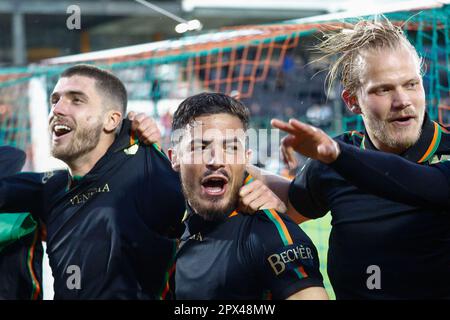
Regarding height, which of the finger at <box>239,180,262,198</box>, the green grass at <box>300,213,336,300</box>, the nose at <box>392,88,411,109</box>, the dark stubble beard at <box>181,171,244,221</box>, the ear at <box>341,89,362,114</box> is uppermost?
the nose at <box>392,88,411,109</box>

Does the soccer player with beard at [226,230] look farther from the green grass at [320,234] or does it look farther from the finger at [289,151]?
the green grass at [320,234]

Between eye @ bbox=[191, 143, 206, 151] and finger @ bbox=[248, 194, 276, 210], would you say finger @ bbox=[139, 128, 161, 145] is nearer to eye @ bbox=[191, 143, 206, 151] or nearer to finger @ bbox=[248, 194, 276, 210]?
eye @ bbox=[191, 143, 206, 151]

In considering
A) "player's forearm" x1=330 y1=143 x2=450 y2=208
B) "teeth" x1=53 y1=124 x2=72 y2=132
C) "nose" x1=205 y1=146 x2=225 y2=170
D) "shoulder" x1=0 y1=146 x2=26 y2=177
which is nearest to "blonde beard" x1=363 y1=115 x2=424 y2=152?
"player's forearm" x1=330 y1=143 x2=450 y2=208

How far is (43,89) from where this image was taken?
6922 mm

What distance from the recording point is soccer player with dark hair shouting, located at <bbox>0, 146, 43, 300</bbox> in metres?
2.86

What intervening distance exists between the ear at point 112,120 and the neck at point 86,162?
0.07 m

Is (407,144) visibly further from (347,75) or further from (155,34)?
(155,34)

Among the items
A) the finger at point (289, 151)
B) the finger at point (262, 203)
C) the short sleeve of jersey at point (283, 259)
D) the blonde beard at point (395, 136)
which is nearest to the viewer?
the finger at point (289, 151)

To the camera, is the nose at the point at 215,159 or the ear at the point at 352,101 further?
the ear at the point at 352,101

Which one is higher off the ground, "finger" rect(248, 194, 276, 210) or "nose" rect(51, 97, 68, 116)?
"nose" rect(51, 97, 68, 116)

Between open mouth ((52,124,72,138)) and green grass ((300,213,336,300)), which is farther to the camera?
green grass ((300,213,336,300))

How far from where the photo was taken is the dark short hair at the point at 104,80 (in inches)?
112

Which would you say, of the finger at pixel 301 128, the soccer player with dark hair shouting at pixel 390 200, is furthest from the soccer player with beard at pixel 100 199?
the finger at pixel 301 128
